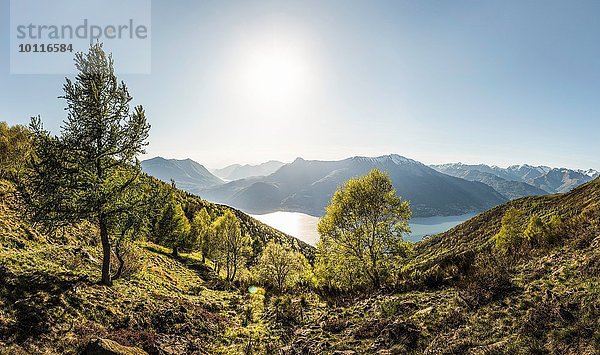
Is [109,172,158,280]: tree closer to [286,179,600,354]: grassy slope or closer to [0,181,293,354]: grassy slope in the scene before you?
[0,181,293,354]: grassy slope

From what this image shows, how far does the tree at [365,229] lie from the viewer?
2345 cm

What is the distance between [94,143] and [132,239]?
7136mm

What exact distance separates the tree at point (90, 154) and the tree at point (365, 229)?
16801mm

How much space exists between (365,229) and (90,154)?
21.6 metres

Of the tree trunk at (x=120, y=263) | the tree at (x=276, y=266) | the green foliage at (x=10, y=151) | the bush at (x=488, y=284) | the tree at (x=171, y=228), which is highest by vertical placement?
the green foliage at (x=10, y=151)

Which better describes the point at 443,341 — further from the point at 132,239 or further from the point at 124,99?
the point at 124,99

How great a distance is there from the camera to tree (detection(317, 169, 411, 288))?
2345 cm

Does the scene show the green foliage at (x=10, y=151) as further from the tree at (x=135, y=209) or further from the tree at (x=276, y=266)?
the tree at (x=276, y=266)

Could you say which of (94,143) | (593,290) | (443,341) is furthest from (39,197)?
(593,290)

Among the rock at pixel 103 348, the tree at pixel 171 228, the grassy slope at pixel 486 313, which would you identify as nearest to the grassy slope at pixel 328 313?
the grassy slope at pixel 486 313

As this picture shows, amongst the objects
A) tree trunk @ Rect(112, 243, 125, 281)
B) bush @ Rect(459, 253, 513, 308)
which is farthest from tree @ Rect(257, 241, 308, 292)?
bush @ Rect(459, 253, 513, 308)

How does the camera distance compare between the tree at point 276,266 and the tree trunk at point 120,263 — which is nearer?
the tree trunk at point 120,263

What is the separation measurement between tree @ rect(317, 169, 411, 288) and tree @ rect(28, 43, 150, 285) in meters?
16.8

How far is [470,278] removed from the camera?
13.7 m
